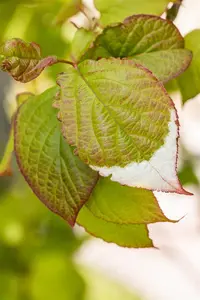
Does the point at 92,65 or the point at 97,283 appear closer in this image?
the point at 92,65

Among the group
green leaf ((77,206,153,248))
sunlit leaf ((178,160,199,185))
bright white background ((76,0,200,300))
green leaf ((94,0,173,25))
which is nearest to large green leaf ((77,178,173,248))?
green leaf ((77,206,153,248))

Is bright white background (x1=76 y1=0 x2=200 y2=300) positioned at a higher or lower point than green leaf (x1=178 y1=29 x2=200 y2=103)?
lower

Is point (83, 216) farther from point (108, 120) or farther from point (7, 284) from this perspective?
point (7, 284)

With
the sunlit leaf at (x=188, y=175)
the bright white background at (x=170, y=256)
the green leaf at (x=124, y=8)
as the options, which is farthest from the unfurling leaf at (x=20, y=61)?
the bright white background at (x=170, y=256)

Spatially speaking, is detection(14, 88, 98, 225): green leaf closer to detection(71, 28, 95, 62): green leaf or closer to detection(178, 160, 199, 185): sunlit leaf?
detection(71, 28, 95, 62): green leaf

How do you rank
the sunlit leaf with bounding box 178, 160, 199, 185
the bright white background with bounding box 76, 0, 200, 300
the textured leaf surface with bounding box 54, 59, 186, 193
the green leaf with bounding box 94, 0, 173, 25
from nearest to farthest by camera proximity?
the textured leaf surface with bounding box 54, 59, 186, 193
the green leaf with bounding box 94, 0, 173, 25
the sunlit leaf with bounding box 178, 160, 199, 185
the bright white background with bounding box 76, 0, 200, 300

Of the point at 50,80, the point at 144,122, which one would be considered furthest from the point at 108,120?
the point at 50,80

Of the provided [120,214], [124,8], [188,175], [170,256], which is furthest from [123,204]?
[170,256]

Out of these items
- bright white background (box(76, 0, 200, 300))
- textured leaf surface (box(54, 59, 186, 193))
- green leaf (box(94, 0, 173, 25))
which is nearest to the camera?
textured leaf surface (box(54, 59, 186, 193))
